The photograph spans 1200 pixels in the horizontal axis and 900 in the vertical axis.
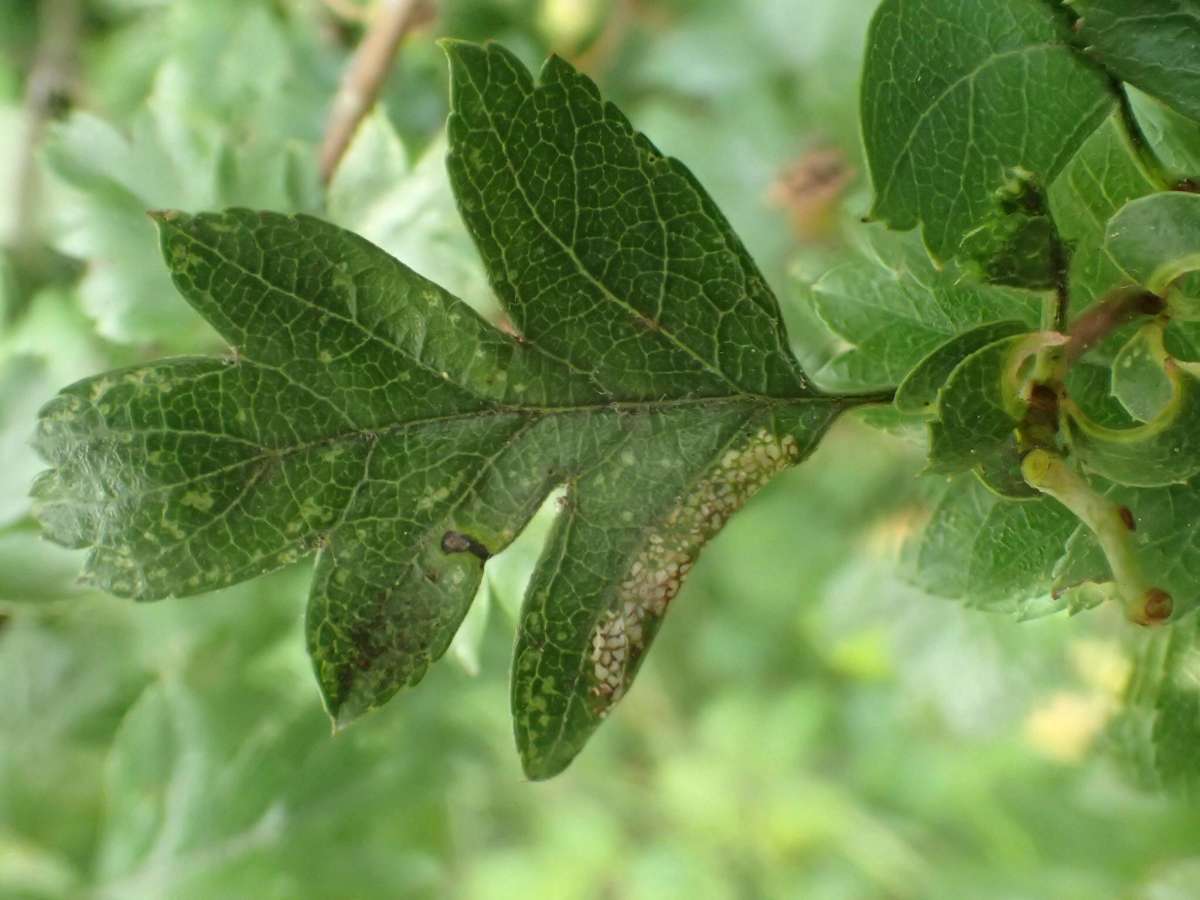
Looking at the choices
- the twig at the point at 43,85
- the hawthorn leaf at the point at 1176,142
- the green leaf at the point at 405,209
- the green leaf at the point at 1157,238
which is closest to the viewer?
the green leaf at the point at 1157,238

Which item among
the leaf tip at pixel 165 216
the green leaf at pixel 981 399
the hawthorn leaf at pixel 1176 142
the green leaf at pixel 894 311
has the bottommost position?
the leaf tip at pixel 165 216

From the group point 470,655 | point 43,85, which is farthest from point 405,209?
point 43,85

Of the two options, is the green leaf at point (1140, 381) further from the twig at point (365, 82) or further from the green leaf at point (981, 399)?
the twig at point (365, 82)

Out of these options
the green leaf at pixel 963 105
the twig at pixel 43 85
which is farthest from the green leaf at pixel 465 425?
the twig at pixel 43 85

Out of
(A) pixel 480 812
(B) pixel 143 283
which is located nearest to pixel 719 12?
(B) pixel 143 283

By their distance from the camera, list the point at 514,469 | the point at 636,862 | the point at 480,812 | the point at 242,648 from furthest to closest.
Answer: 1. the point at 480,812
2. the point at 636,862
3. the point at 242,648
4. the point at 514,469

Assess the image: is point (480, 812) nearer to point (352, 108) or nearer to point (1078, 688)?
point (1078, 688)
